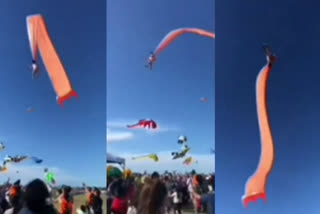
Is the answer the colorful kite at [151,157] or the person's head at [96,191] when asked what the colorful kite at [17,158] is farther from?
the colorful kite at [151,157]

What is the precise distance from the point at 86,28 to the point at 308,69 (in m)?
1.91

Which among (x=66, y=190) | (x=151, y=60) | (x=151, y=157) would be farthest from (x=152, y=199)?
(x=151, y=60)

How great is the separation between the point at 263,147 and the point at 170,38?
121 centimetres

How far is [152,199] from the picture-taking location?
6.89 feet

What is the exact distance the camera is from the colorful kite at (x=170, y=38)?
150 inches

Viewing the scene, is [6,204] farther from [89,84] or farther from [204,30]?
[204,30]

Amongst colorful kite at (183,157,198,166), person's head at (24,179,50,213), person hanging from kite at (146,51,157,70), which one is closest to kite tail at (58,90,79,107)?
person hanging from kite at (146,51,157,70)

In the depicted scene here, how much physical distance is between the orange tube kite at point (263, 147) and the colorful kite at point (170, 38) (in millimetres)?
541

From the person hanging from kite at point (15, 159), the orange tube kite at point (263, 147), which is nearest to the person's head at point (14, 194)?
the person hanging from kite at point (15, 159)

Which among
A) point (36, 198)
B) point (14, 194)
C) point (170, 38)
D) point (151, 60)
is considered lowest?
point (36, 198)

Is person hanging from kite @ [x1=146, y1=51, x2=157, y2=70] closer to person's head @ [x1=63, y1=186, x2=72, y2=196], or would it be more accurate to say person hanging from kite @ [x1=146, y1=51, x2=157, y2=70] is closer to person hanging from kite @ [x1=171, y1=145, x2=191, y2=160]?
person hanging from kite @ [x1=171, y1=145, x2=191, y2=160]

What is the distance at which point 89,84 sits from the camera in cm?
381

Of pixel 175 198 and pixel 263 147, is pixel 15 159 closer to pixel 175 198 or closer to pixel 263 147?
pixel 175 198

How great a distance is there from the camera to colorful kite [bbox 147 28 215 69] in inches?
150
